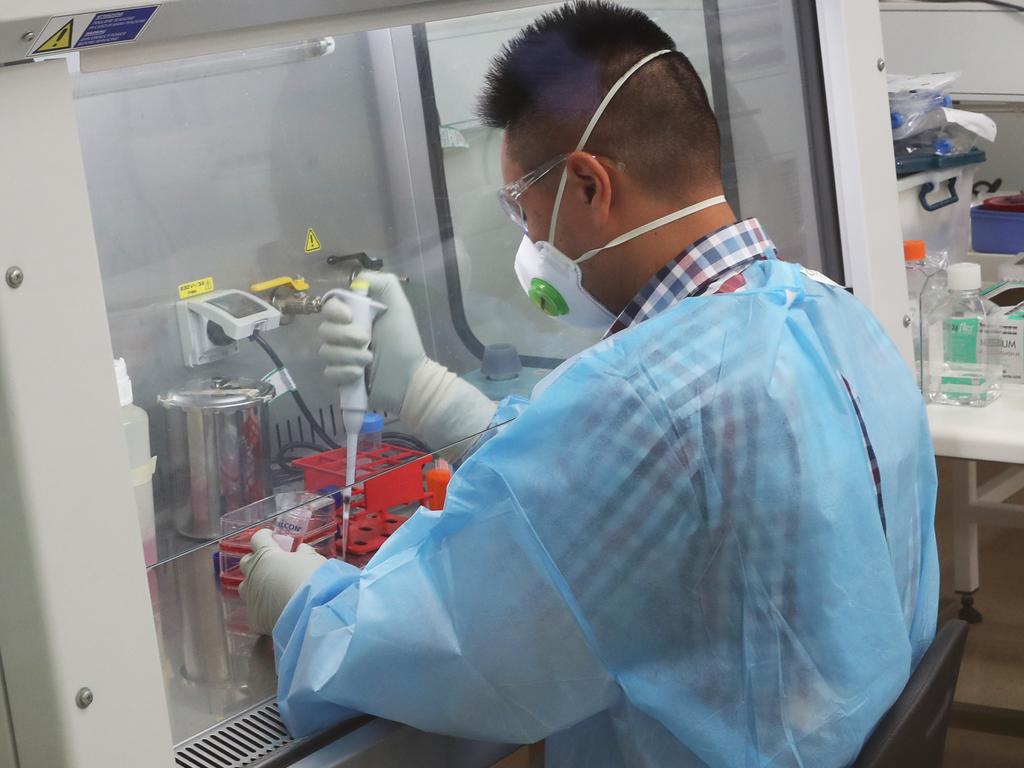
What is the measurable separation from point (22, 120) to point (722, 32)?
1.16 m

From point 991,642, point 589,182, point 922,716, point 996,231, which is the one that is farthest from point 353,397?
point 991,642

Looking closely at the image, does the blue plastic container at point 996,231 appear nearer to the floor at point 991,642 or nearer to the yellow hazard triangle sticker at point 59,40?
the floor at point 991,642

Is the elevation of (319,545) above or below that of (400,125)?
below

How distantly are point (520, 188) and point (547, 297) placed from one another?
125mm

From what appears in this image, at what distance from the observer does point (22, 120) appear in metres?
0.81

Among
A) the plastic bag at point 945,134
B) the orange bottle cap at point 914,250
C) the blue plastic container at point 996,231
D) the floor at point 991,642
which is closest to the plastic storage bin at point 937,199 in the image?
the plastic bag at point 945,134

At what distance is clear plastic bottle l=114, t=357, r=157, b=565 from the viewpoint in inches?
44.5

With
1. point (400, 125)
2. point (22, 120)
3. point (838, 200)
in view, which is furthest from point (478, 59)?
point (22, 120)

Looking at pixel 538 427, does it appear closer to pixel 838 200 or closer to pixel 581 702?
pixel 581 702

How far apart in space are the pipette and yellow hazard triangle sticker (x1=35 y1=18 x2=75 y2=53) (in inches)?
22.0

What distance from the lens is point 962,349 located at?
1989 millimetres

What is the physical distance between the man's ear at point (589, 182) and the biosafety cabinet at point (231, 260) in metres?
0.21

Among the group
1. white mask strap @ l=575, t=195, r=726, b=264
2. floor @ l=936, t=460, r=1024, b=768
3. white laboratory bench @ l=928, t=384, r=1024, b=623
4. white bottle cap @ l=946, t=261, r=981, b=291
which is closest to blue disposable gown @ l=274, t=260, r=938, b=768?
white mask strap @ l=575, t=195, r=726, b=264

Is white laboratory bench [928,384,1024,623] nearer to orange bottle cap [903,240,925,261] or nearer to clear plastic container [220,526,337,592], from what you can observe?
orange bottle cap [903,240,925,261]
